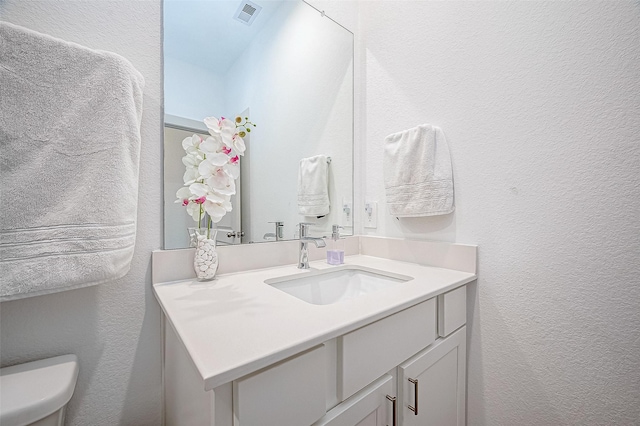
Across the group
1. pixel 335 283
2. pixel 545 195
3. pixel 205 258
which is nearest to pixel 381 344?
pixel 335 283

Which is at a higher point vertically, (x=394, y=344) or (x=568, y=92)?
(x=568, y=92)

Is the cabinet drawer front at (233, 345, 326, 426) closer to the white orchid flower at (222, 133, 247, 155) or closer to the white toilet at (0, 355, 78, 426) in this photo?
the white toilet at (0, 355, 78, 426)

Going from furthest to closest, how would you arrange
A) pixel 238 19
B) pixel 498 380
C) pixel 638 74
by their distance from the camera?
1. pixel 238 19
2. pixel 498 380
3. pixel 638 74

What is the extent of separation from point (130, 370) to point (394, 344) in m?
0.77

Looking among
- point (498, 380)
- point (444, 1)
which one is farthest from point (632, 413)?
point (444, 1)

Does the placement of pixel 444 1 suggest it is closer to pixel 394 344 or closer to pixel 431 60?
pixel 431 60

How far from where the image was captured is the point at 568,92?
750 millimetres

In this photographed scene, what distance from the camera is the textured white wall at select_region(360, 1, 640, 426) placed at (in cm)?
68

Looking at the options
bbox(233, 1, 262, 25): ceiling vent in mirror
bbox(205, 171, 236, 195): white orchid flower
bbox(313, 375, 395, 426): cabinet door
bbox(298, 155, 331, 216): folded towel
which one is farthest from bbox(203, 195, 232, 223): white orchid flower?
bbox(233, 1, 262, 25): ceiling vent in mirror

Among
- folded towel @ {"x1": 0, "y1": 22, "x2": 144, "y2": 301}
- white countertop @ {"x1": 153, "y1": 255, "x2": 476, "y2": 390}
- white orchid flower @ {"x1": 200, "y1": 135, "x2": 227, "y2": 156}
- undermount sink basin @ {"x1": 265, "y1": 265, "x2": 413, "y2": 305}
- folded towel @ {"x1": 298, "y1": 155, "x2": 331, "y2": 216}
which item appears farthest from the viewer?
folded towel @ {"x1": 298, "y1": 155, "x2": 331, "y2": 216}

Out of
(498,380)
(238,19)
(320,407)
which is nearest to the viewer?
(320,407)

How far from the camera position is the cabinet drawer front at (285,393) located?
1.33 feet

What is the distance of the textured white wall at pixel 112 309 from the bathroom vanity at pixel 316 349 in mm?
72

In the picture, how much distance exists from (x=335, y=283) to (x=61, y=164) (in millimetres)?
890
